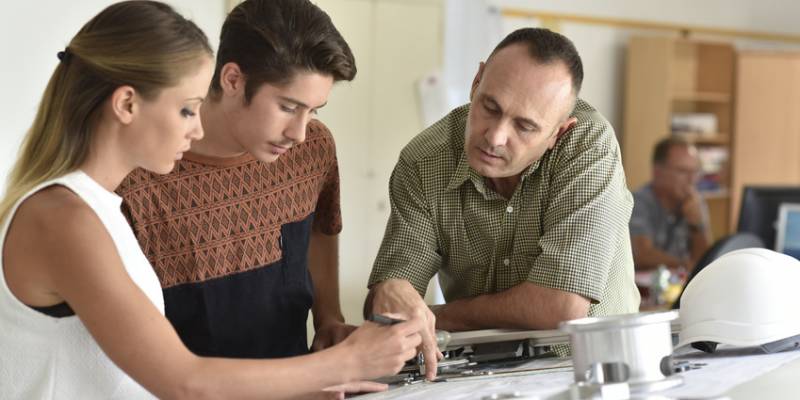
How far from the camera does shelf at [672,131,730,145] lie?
8336 mm

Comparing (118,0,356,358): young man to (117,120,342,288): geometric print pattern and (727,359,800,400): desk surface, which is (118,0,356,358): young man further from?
(727,359,800,400): desk surface

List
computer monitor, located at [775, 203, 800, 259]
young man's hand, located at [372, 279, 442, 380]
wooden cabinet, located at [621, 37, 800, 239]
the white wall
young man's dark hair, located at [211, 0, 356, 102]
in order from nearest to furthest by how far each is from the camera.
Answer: young man's hand, located at [372, 279, 442, 380] < young man's dark hair, located at [211, 0, 356, 102] < the white wall < computer monitor, located at [775, 203, 800, 259] < wooden cabinet, located at [621, 37, 800, 239]

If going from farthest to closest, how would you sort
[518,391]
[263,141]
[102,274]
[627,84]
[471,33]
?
[627,84], [471,33], [263,141], [518,391], [102,274]

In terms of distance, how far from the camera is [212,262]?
2002 millimetres

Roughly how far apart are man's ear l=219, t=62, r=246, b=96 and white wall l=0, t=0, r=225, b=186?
2.52 metres

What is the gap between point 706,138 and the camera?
27.8 feet

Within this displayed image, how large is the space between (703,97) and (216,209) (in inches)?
279

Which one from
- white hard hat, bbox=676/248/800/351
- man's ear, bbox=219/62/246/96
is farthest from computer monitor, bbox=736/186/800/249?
man's ear, bbox=219/62/246/96

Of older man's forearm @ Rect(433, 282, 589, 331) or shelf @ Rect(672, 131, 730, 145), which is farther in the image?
shelf @ Rect(672, 131, 730, 145)

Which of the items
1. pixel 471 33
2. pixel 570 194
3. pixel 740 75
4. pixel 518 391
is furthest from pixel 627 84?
pixel 518 391

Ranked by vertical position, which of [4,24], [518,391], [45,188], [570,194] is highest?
[4,24]

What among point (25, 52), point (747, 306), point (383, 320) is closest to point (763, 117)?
point (25, 52)

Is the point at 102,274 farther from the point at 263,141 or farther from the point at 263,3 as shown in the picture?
the point at 263,3

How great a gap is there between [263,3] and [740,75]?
7.18 meters
